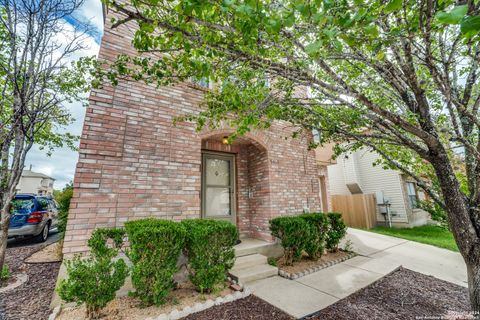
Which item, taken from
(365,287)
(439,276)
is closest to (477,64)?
(365,287)

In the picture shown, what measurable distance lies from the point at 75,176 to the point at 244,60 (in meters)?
3.15

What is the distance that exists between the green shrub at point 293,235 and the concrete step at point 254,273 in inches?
20.0

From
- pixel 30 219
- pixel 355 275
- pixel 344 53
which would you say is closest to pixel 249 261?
pixel 355 275

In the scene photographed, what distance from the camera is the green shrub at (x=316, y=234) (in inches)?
184

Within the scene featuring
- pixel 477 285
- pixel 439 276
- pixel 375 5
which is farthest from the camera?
pixel 439 276

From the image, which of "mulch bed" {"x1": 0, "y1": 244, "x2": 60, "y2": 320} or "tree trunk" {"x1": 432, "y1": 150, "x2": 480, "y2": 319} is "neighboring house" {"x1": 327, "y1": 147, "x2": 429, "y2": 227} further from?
"mulch bed" {"x1": 0, "y1": 244, "x2": 60, "y2": 320}

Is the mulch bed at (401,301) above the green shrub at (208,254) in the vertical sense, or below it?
below

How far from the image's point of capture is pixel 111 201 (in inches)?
137

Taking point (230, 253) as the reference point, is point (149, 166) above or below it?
above

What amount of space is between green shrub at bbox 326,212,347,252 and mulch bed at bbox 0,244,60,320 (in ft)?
18.1

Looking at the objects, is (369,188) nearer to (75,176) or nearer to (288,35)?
(288,35)

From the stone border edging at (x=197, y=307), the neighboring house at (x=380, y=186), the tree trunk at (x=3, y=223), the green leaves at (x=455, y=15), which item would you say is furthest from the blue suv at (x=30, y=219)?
the neighboring house at (x=380, y=186)

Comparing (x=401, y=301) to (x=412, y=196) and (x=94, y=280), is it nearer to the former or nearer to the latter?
(x=94, y=280)

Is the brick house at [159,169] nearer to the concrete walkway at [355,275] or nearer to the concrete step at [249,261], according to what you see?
the concrete step at [249,261]
